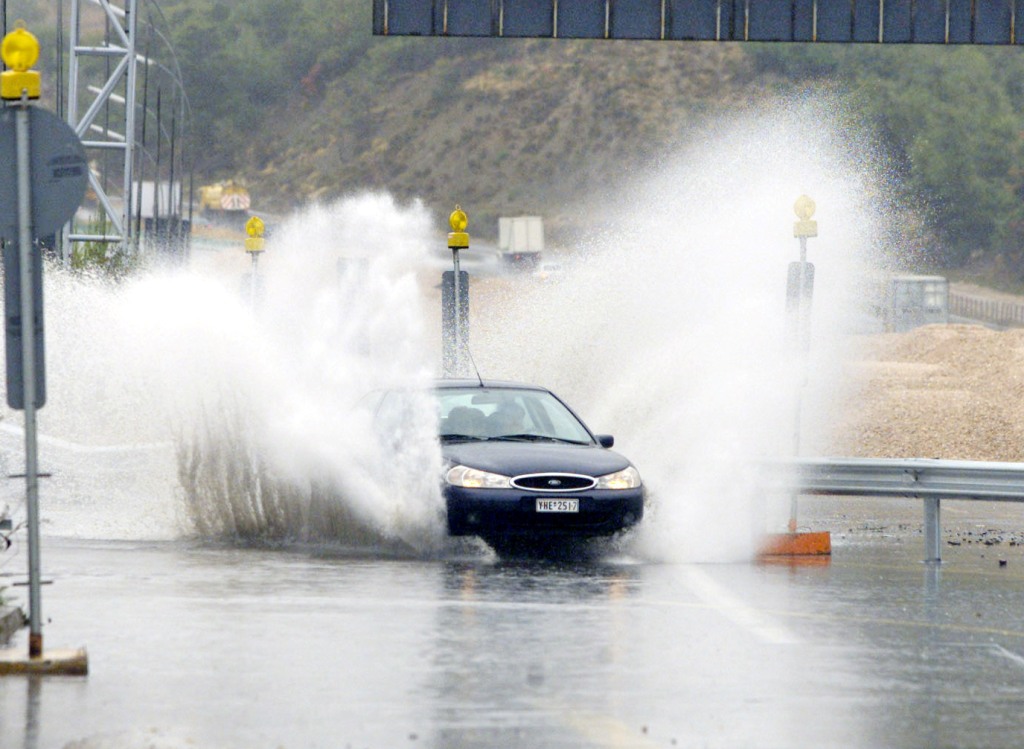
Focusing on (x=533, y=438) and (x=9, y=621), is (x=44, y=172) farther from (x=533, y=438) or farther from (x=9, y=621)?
(x=533, y=438)

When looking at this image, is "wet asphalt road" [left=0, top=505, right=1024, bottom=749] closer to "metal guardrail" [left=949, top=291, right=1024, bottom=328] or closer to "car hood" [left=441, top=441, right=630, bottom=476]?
"car hood" [left=441, top=441, right=630, bottom=476]

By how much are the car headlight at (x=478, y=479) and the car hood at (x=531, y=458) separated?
0.16 feet

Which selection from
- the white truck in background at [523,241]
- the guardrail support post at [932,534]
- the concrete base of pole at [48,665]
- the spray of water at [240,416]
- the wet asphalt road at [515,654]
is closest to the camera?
the wet asphalt road at [515,654]

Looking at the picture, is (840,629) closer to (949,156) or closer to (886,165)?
(949,156)

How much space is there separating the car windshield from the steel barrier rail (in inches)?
67.6

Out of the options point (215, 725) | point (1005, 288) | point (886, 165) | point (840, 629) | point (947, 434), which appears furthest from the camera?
point (886, 165)

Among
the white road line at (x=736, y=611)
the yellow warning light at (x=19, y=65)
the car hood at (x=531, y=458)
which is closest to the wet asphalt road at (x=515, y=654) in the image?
the white road line at (x=736, y=611)

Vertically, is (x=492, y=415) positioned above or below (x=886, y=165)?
A: below

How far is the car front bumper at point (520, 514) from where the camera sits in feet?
47.8

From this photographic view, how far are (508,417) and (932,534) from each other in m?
3.49

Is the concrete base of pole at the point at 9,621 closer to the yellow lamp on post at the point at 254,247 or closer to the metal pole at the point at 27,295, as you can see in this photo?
the metal pole at the point at 27,295

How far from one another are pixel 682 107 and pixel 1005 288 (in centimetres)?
3576

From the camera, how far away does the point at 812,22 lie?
25266mm

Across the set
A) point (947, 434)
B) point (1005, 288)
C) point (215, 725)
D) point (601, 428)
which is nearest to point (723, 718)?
point (215, 725)
